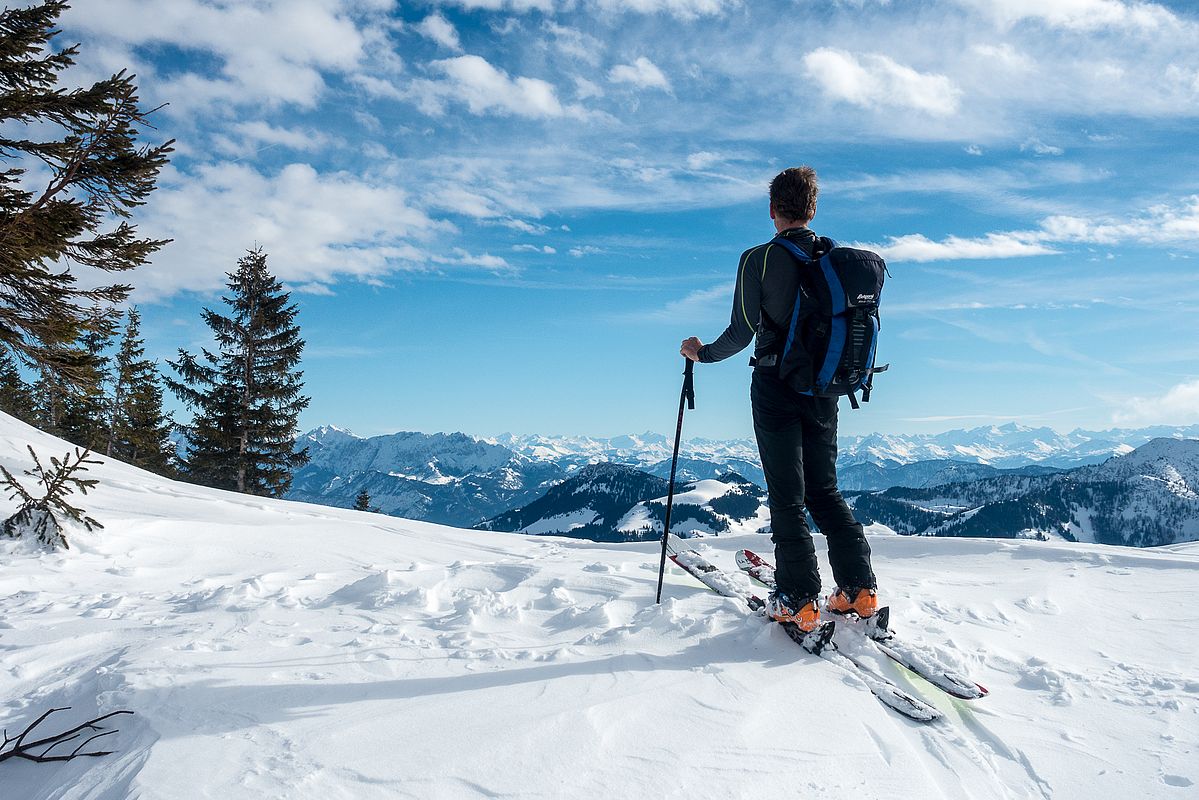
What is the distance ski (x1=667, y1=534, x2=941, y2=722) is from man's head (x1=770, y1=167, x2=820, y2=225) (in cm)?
276

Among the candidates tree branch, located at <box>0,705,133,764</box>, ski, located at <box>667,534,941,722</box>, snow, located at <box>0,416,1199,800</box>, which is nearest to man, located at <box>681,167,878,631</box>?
ski, located at <box>667,534,941,722</box>

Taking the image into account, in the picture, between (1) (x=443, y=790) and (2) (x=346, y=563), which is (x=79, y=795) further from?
(2) (x=346, y=563)

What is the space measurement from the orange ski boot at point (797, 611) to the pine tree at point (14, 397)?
40615 mm

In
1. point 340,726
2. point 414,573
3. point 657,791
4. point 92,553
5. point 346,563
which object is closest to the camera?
point 657,791

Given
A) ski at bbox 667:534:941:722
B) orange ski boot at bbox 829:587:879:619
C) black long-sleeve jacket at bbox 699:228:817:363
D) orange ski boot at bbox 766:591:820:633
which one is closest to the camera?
ski at bbox 667:534:941:722

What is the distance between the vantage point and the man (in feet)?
13.5

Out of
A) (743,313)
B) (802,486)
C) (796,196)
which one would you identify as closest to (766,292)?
(743,313)

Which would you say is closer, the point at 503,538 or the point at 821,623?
the point at 821,623

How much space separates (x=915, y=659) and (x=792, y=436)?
5.13 feet

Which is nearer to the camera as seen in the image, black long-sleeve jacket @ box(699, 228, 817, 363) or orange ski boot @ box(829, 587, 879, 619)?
black long-sleeve jacket @ box(699, 228, 817, 363)

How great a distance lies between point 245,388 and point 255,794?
1220 inches

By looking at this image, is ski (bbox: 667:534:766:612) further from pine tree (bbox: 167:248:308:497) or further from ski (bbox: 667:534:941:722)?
pine tree (bbox: 167:248:308:497)

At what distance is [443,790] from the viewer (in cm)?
230

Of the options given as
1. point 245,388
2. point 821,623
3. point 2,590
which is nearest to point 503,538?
point 2,590
